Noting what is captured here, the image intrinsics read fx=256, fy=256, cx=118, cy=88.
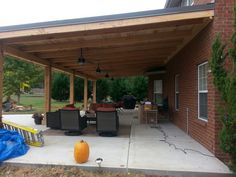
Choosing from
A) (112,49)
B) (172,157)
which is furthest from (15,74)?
(172,157)

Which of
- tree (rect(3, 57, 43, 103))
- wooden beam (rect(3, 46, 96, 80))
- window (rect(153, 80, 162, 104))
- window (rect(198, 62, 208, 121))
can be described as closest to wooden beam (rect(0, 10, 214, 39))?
wooden beam (rect(3, 46, 96, 80))

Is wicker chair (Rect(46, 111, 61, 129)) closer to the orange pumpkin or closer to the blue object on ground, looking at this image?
the blue object on ground

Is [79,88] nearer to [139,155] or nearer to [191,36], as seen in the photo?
[191,36]

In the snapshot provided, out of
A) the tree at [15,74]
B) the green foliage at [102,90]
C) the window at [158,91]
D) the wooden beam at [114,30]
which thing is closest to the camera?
the wooden beam at [114,30]

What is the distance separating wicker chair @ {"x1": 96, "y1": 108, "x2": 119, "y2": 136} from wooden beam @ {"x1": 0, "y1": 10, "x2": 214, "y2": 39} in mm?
2761

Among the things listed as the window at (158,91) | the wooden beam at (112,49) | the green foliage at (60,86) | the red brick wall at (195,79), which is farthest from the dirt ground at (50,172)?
the green foliage at (60,86)

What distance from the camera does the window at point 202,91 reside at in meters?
6.59

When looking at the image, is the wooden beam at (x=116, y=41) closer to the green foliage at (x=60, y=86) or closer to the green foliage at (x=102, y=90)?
the green foliage at (x=102, y=90)

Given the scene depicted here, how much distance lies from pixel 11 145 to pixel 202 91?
4.88 m

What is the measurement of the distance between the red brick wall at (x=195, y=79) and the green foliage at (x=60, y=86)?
18.9 metres

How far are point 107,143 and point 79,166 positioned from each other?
2.10 m

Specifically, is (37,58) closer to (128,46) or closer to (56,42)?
(56,42)

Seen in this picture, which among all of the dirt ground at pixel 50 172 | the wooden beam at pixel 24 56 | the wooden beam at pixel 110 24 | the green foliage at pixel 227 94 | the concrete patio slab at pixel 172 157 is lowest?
the dirt ground at pixel 50 172

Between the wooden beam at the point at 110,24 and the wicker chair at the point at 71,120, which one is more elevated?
the wooden beam at the point at 110,24
